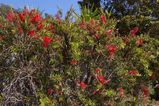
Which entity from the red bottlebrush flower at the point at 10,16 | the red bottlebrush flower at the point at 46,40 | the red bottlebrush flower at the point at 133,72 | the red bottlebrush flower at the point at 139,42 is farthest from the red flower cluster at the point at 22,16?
the red bottlebrush flower at the point at 139,42

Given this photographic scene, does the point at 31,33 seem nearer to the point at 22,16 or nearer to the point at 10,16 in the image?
the point at 22,16

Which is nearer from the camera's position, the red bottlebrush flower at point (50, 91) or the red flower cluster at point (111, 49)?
the red bottlebrush flower at point (50, 91)

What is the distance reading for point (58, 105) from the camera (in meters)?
7.52

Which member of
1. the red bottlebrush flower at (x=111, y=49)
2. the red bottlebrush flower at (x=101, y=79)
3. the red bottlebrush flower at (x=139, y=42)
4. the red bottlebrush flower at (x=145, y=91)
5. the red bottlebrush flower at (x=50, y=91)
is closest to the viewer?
the red bottlebrush flower at (x=50, y=91)

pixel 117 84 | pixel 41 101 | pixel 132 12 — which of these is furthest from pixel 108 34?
pixel 132 12

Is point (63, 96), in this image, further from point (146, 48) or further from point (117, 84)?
point (146, 48)

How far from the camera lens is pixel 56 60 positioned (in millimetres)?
7484

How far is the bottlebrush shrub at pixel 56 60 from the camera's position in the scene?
7.35 m

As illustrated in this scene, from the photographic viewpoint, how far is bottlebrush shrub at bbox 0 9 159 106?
7.35m

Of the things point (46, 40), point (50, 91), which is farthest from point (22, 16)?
point (50, 91)

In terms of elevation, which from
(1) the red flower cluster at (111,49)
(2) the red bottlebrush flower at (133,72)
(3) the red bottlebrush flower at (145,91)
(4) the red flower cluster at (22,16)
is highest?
(4) the red flower cluster at (22,16)

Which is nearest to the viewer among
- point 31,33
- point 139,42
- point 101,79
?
point 31,33

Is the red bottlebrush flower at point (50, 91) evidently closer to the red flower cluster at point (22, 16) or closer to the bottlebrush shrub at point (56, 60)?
the bottlebrush shrub at point (56, 60)

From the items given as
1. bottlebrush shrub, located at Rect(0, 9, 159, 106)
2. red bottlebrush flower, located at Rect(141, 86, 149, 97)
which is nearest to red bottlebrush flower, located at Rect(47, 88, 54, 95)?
bottlebrush shrub, located at Rect(0, 9, 159, 106)
